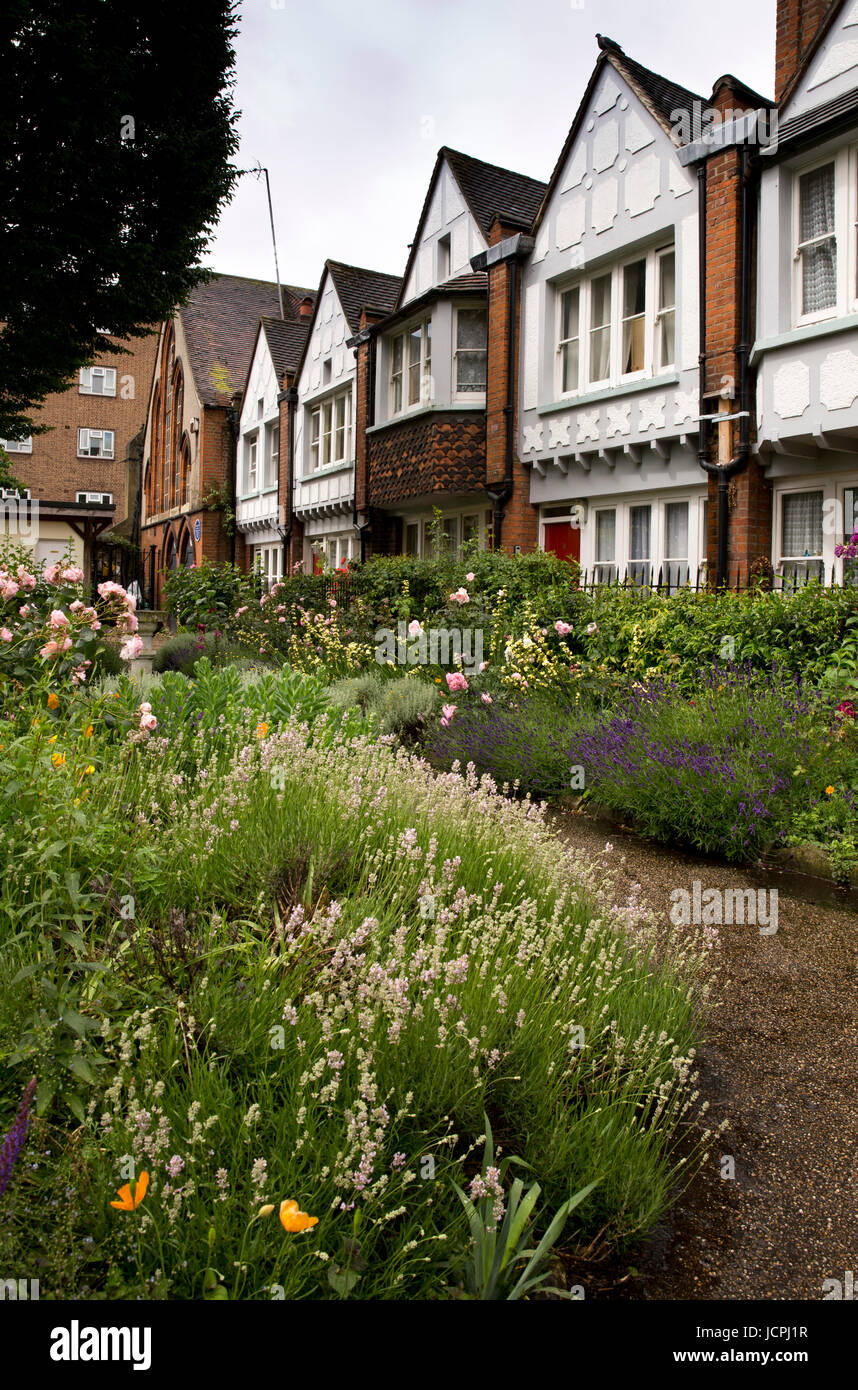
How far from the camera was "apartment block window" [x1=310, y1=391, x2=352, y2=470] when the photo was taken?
77.9ft

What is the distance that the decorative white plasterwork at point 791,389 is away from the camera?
431 inches

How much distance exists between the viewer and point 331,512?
80.7ft

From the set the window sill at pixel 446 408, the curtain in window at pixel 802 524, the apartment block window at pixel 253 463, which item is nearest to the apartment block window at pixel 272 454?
the apartment block window at pixel 253 463

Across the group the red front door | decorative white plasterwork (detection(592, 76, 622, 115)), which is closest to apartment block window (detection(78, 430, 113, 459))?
the red front door

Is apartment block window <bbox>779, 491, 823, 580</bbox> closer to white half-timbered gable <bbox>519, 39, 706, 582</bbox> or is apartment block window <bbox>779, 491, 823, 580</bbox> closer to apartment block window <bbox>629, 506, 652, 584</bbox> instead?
white half-timbered gable <bbox>519, 39, 706, 582</bbox>

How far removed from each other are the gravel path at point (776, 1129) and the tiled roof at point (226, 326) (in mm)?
32147

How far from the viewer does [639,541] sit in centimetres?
1416

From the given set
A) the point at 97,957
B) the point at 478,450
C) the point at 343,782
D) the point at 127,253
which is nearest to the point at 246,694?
the point at 343,782

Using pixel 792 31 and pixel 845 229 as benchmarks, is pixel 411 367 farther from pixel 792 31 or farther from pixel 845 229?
pixel 845 229

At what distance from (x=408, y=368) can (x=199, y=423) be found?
53.0 ft

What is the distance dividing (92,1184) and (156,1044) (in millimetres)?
319

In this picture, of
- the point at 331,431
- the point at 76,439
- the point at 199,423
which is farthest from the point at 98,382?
the point at 331,431

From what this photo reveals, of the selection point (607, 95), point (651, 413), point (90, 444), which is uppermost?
Answer: point (90, 444)

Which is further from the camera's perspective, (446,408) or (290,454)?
(290,454)
